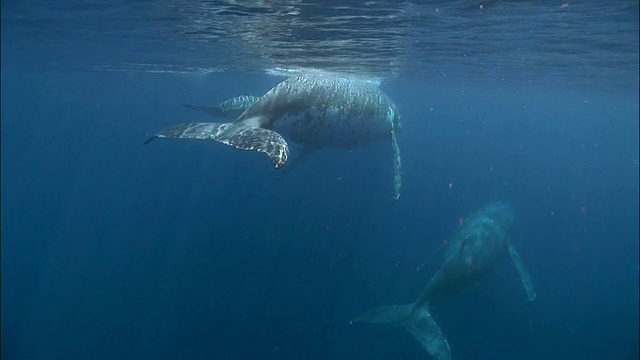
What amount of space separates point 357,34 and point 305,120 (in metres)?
6.30

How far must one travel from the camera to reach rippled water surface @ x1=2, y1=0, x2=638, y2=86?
13859 mm

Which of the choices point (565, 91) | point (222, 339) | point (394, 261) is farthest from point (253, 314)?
point (565, 91)

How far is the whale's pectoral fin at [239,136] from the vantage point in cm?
921

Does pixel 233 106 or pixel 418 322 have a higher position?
pixel 233 106

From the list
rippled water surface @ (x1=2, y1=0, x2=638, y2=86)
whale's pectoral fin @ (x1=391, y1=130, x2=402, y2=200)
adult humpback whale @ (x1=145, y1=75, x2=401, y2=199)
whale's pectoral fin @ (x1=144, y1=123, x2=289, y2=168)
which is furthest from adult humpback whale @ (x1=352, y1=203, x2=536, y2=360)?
whale's pectoral fin @ (x1=144, y1=123, x2=289, y2=168)

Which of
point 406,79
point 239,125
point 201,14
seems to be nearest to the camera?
point 239,125

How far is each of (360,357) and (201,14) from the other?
13342 mm

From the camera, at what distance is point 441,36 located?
18.0 metres

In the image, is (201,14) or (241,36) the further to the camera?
(241,36)

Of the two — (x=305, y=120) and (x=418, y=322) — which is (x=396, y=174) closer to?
(x=305, y=120)

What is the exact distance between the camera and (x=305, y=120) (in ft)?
42.2

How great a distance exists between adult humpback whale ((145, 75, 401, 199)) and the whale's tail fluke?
3594 millimetres

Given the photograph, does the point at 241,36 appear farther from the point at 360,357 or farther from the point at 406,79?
the point at 406,79

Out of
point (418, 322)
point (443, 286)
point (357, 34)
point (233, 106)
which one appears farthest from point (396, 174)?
point (233, 106)
